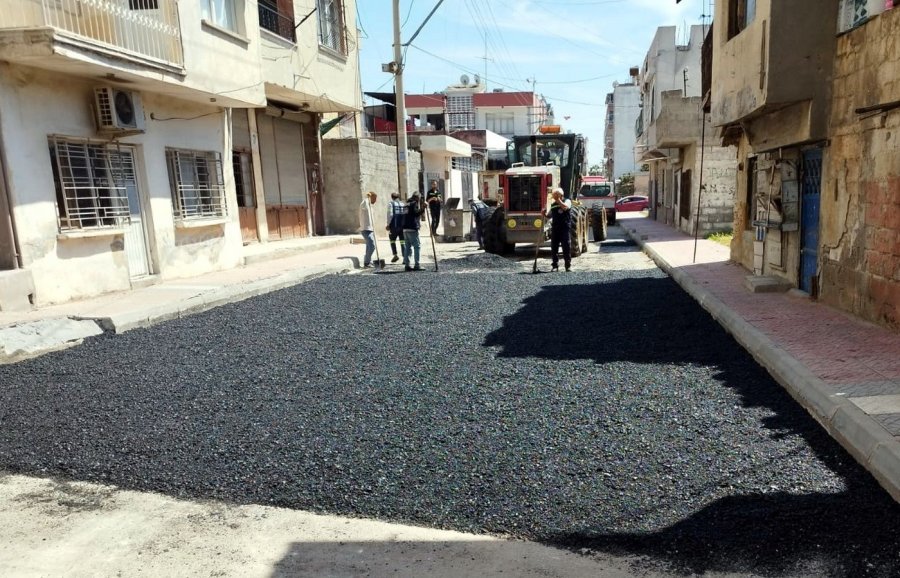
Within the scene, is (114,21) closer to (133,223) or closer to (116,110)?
(116,110)

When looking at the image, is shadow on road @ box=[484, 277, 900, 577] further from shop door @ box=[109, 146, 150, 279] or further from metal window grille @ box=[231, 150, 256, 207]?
metal window grille @ box=[231, 150, 256, 207]

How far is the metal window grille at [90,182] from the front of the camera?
8.88 m

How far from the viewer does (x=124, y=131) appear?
9.59 m

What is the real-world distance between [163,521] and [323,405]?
64.6 inches

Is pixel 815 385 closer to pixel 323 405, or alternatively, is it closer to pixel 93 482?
pixel 323 405

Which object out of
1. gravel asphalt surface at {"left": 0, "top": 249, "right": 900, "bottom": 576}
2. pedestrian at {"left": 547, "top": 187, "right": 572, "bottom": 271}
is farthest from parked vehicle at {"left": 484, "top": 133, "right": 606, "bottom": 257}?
gravel asphalt surface at {"left": 0, "top": 249, "right": 900, "bottom": 576}

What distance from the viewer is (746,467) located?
355 centimetres

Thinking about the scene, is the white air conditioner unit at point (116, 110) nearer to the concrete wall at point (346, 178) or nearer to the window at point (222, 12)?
the window at point (222, 12)

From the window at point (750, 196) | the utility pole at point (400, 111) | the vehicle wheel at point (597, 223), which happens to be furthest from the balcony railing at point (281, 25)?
the window at point (750, 196)

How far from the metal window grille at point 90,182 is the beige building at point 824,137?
979 centimetres

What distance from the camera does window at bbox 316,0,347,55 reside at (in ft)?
55.8

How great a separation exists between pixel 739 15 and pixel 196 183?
10.4 metres


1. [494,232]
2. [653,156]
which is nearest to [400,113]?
[494,232]

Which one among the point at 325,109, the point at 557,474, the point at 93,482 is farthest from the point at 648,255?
the point at 93,482
